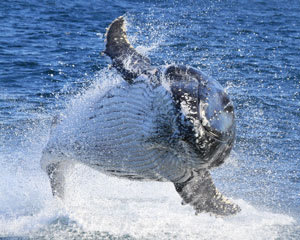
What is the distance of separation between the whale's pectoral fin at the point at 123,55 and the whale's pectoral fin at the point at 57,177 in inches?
90.3

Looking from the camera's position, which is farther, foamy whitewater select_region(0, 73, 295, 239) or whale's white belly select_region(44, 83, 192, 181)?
foamy whitewater select_region(0, 73, 295, 239)

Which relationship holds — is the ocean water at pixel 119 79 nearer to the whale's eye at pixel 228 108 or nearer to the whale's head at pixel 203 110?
the whale's head at pixel 203 110

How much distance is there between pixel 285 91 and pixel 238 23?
15019mm

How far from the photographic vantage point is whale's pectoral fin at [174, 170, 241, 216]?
7.85 metres

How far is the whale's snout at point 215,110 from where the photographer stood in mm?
6559

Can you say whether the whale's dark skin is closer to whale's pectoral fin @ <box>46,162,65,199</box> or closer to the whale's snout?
the whale's snout

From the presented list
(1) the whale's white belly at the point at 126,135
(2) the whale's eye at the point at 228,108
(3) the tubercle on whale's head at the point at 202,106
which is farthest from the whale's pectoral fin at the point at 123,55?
(2) the whale's eye at the point at 228,108

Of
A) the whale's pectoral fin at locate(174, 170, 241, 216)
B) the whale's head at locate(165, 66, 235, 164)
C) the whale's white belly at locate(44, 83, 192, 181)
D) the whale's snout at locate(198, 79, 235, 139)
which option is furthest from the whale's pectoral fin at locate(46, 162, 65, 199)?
the whale's snout at locate(198, 79, 235, 139)

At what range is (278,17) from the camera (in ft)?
119

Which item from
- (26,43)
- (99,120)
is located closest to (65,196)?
(99,120)

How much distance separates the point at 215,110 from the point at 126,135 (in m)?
1.43

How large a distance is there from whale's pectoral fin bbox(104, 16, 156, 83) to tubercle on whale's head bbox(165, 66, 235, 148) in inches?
26.9

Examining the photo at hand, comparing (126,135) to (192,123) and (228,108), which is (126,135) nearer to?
(192,123)

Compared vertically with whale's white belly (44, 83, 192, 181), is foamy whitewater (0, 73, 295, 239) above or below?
below
